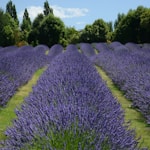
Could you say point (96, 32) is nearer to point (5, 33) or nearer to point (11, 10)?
point (5, 33)

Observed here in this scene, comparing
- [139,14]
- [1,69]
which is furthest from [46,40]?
[1,69]

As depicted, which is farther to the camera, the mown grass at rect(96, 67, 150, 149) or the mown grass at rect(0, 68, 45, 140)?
the mown grass at rect(0, 68, 45, 140)

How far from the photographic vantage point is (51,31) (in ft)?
123

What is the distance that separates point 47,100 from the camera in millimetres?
4992

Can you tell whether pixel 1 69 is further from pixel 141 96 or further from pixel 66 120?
pixel 66 120

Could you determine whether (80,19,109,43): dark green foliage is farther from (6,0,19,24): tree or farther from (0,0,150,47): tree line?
(6,0,19,24): tree

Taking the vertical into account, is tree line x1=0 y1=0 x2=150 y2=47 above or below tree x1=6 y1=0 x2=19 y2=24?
below

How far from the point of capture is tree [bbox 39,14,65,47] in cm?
3731

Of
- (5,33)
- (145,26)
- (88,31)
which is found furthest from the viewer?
(88,31)

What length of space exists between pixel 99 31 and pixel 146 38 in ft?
22.2

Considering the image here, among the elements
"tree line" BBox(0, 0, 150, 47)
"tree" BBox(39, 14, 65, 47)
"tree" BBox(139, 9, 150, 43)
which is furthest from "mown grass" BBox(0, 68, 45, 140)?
"tree" BBox(39, 14, 65, 47)

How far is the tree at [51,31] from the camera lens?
122 ft

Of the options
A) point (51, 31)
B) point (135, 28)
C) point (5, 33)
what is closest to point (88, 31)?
point (51, 31)

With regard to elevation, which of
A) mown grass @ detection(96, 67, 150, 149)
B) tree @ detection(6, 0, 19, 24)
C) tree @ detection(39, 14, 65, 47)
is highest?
tree @ detection(6, 0, 19, 24)
